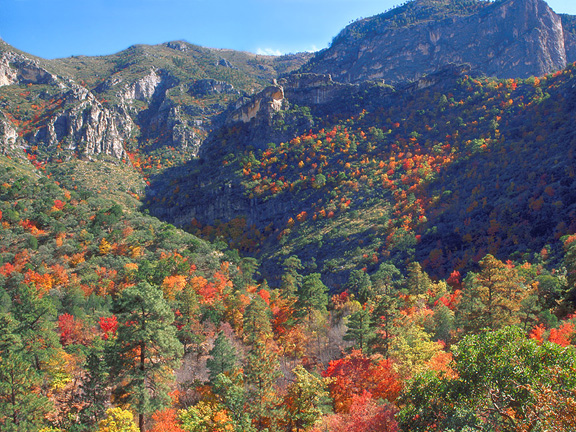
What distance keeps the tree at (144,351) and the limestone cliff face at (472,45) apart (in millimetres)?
178169

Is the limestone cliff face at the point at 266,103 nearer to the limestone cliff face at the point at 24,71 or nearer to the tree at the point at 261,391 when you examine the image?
the limestone cliff face at the point at 24,71

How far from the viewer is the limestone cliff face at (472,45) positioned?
15438cm

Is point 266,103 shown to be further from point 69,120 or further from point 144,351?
point 144,351

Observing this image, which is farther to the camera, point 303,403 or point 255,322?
point 255,322

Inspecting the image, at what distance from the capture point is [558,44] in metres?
158

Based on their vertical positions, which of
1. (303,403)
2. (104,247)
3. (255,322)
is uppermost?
(104,247)

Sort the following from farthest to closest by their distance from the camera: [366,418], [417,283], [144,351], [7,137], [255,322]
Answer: [7,137] → [417,283] → [255,322] → [366,418] → [144,351]

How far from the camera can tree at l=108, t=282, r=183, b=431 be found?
1639 centimetres

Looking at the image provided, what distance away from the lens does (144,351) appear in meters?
17.1

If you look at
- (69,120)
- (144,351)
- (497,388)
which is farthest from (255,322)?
(69,120)

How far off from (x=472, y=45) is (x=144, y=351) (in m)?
194

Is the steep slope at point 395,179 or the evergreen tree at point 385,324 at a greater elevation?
→ the steep slope at point 395,179

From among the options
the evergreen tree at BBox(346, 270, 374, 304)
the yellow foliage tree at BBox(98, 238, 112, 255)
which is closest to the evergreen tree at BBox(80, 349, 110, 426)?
the yellow foliage tree at BBox(98, 238, 112, 255)

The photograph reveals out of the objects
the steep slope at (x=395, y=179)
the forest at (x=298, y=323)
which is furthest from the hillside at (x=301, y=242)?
the steep slope at (x=395, y=179)
